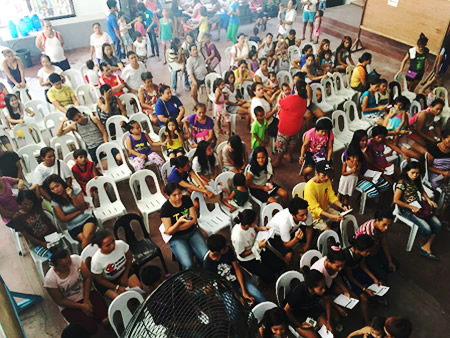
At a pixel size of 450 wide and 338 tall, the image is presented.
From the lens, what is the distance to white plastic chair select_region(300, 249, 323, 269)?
12.7 feet

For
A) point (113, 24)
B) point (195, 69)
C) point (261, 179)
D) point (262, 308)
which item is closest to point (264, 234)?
point (261, 179)

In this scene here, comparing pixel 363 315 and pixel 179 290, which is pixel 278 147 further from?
pixel 179 290

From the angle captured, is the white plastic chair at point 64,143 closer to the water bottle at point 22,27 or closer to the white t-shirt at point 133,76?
the white t-shirt at point 133,76

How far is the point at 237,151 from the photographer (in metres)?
5.05

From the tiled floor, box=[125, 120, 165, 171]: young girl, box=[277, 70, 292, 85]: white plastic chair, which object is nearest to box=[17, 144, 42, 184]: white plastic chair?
the tiled floor

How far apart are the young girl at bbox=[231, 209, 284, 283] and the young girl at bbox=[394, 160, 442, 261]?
1664mm

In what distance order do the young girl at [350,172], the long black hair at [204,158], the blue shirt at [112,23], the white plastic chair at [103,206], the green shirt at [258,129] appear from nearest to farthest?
1. the white plastic chair at [103,206]
2. the young girl at [350,172]
3. the long black hair at [204,158]
4. the green shirt at [258,129]
5. the blue shirt at [112,23]

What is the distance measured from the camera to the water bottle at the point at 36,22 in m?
10.4

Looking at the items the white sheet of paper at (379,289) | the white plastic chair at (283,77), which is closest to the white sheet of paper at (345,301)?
the white sheet of paper at (379,289)

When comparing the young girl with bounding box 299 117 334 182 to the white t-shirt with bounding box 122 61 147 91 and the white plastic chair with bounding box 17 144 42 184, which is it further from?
the white plastic chair with bounding box 17 144 42 184

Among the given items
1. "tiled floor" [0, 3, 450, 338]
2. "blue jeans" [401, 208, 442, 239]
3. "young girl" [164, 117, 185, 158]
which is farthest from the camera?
"young girl" [164, 117, 185, 158]

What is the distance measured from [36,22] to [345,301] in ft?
35.0

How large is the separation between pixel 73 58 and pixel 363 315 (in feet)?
33.0

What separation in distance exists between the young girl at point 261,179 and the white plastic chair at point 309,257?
1016 mm
